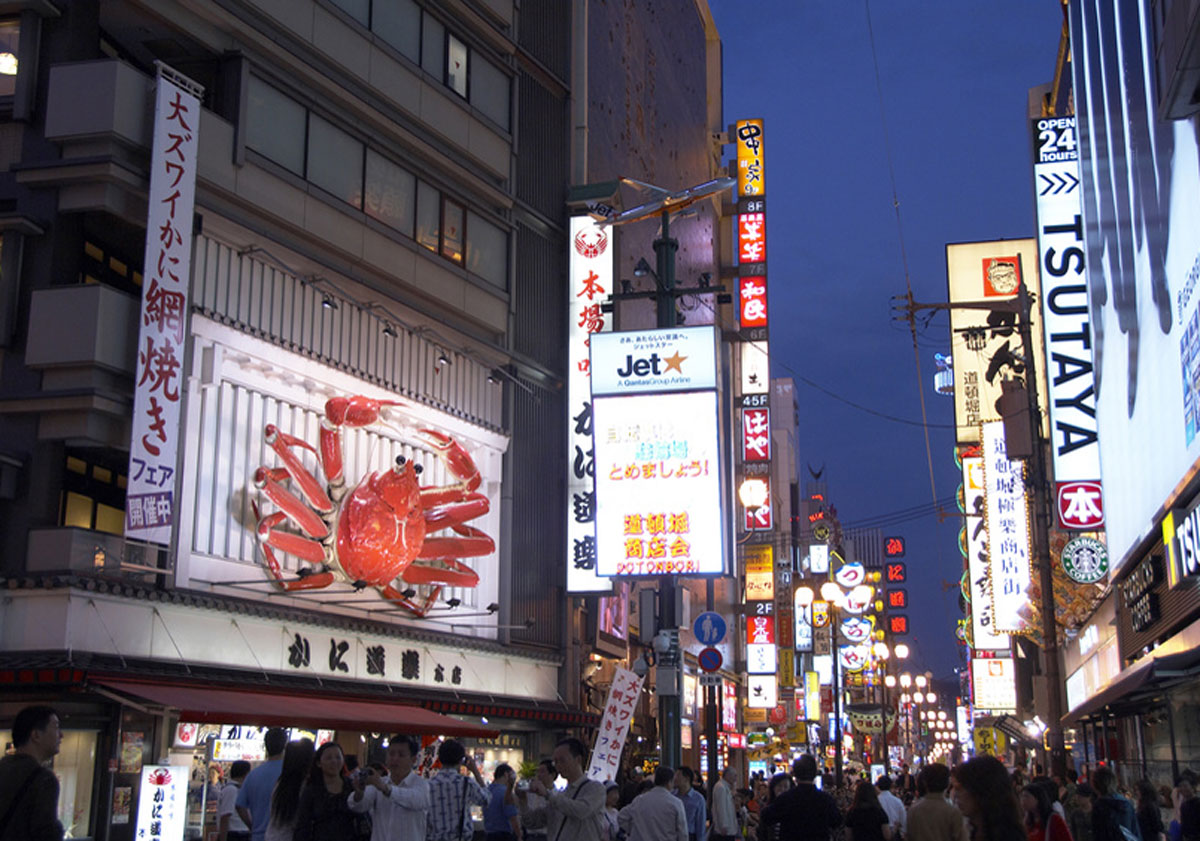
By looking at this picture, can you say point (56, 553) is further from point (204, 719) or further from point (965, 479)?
point (965, 479)

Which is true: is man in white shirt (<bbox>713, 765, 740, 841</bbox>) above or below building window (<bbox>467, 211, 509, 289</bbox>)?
below

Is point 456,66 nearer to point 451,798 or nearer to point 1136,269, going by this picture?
point 1136,269

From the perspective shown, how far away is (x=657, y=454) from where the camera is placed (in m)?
21.7

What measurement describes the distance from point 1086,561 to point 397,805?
1907cm

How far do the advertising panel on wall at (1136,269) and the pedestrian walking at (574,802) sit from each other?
23.4 feet

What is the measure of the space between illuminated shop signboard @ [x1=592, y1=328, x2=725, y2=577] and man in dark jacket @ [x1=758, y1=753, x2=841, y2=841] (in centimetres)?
926

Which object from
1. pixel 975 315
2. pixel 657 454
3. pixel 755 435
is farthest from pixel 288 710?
pixel 975 315

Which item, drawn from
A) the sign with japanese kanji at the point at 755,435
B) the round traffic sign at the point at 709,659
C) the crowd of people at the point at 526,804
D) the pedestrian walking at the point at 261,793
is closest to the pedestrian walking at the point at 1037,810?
the crowd of people at the point at 526,804

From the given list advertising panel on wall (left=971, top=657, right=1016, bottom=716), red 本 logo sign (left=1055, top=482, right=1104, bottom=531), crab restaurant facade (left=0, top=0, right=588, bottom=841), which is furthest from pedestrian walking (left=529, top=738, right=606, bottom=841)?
advertising panel on wall (left=971, top=657, right=1016, bottom=716)

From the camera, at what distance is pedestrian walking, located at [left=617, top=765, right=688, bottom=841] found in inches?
473

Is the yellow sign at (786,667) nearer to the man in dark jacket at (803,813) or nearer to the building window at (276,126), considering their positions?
the building window at (276,126)

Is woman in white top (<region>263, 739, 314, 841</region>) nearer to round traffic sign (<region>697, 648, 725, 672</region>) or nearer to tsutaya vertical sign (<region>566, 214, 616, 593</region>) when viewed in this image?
round traffic sign (<region>697, 648, 725, 672</region>)

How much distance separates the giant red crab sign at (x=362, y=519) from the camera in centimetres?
2281

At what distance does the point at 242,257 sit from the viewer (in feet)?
74.3
